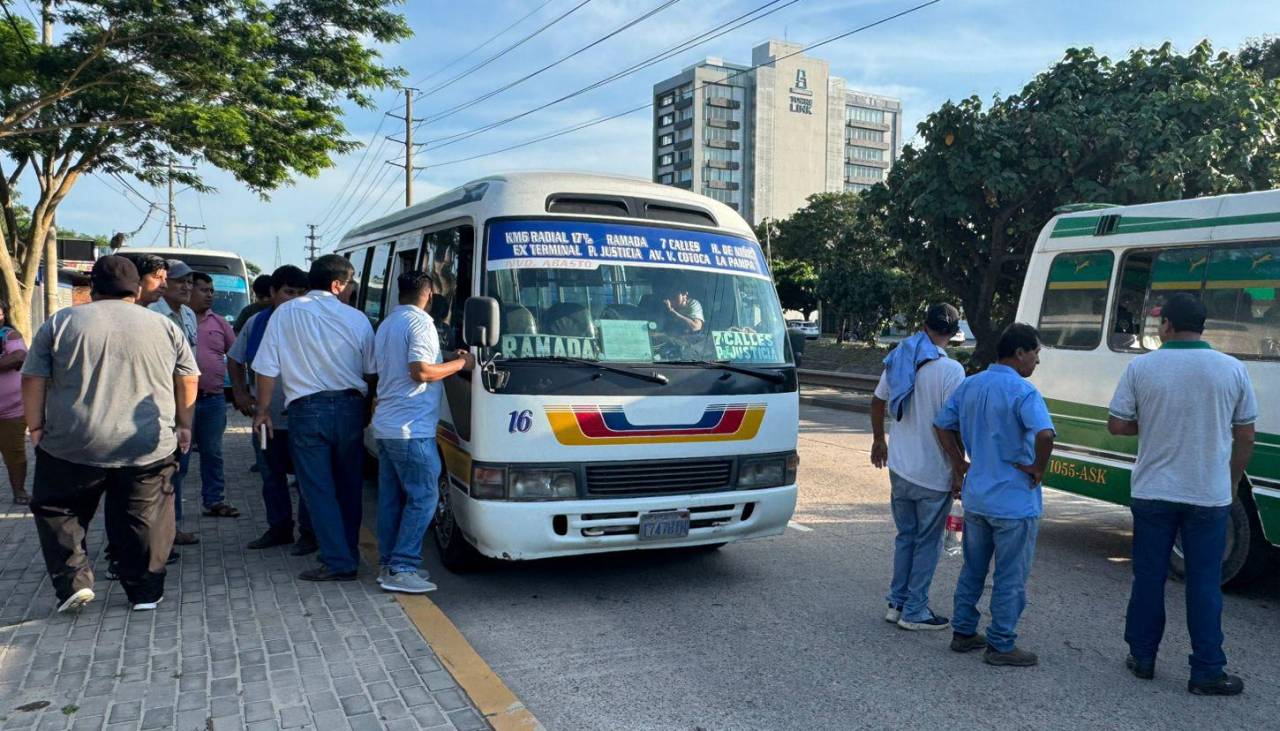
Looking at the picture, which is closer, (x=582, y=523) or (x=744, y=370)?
(x=582, y=523)

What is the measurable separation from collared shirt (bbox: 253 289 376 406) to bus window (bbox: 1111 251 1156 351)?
5111 millimetres

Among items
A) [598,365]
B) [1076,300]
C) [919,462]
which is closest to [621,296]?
[598,365]

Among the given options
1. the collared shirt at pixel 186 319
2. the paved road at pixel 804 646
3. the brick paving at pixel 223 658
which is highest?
the collared shirt at pixel 186 319

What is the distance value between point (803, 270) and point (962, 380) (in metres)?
45.4

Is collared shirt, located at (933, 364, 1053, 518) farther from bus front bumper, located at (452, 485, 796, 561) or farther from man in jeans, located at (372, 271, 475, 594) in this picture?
man in jeans, located at (372, 271, 475, 594)

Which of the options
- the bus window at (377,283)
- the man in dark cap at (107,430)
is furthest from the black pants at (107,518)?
the bus window at (377,283)

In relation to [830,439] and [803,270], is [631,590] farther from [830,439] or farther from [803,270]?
[803,270]

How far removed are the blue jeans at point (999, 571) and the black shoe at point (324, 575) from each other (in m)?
3.41

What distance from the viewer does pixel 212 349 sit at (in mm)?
6637

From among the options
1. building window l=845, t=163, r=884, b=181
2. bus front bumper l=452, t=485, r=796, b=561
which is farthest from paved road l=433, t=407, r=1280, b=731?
building window l=845, t=163, r=884, b=181

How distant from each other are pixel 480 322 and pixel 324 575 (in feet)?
6.11

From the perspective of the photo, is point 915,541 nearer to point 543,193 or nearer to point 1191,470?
point 1191,470

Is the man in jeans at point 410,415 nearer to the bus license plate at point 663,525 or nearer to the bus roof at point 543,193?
the bus roof at point 543,193

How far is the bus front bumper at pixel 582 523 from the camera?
15.8 ft
